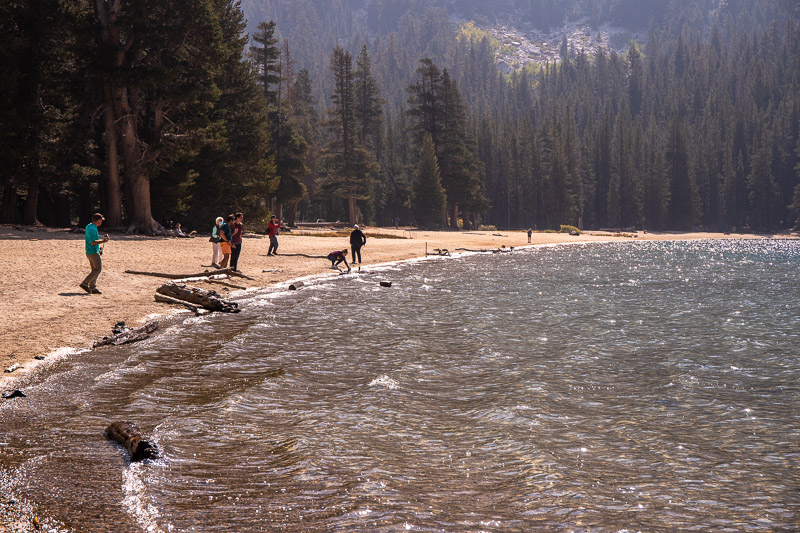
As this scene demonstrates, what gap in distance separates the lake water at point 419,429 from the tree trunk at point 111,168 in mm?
24254

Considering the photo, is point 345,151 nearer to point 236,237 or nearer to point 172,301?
point 236,237

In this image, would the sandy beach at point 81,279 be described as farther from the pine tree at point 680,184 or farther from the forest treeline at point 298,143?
the pine tree at point 680,184

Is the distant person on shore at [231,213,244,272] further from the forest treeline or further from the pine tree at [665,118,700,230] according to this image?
the pine tree at [665,118,700,230]

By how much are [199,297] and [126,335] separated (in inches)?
202

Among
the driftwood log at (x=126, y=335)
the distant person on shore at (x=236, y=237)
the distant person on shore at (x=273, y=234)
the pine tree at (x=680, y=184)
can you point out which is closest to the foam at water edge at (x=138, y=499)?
the driftwood log at (x=126, y=335)

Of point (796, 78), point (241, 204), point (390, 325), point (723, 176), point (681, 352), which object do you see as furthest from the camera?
point (796, 78)

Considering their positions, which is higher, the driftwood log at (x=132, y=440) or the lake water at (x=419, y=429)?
the driftwood log at (x=132, y=440)

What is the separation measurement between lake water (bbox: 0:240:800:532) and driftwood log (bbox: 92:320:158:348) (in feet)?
1.31

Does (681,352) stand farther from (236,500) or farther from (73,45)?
(73,45)

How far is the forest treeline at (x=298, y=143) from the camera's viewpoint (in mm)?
35969

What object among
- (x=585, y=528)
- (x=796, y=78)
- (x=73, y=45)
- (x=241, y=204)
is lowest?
(x=585, y=528)

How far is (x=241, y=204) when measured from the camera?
4481 centimetres

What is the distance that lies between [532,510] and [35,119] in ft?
122

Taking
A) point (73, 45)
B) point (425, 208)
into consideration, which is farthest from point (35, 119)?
point (425, 208)
